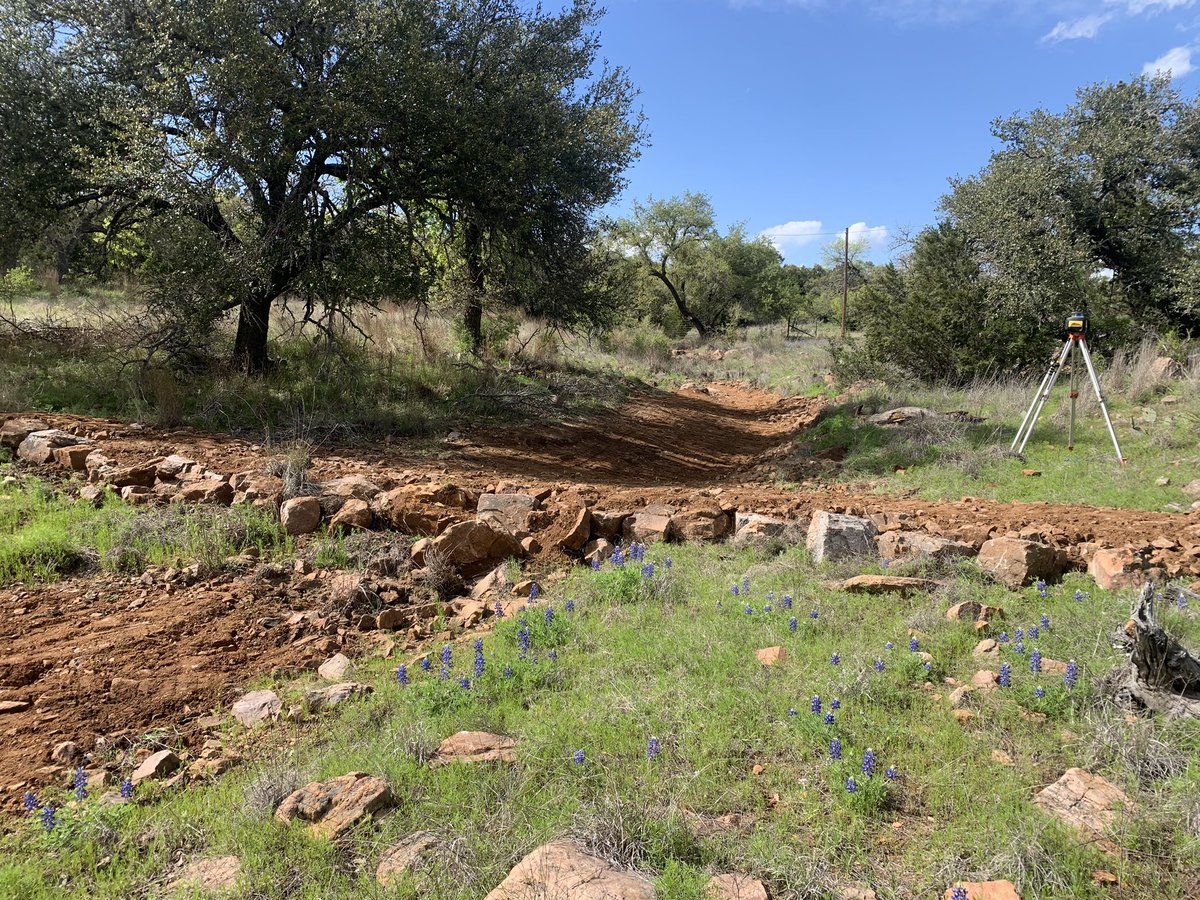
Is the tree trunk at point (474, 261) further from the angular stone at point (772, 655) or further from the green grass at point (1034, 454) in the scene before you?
the angular stone at point (772, 655)

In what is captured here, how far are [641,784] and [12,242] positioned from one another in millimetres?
11477

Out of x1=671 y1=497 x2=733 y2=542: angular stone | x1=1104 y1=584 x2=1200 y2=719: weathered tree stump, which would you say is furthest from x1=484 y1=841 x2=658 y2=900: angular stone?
x1=671 y1=497 x2=733 y2=542: angular stone

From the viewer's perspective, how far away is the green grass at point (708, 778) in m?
2.04

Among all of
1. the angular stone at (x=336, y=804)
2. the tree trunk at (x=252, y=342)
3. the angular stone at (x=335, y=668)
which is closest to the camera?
the angular stone at (x=336, y=804)

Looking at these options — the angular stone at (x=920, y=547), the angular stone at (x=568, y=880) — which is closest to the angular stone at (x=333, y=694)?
the angular stone at (x=568, y=880)

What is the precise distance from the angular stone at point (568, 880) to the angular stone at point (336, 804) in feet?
1.94

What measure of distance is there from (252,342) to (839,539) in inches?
354

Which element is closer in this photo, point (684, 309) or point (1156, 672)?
point (1156, 672)

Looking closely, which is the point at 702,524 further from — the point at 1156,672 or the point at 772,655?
the point at 1156,672

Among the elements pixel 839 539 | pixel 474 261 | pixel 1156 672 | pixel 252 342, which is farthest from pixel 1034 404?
pixel 252 342

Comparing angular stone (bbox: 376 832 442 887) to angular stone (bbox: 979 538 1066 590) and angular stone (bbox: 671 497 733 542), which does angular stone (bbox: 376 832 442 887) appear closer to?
angular stone (bbox: 671 497 733 542)

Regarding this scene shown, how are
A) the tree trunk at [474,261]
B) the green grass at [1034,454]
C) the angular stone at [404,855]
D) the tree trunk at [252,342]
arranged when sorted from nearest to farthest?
1. the angular stone at [404,855]
2. the green grass at [1034,454]
3. the tree trunk at [252,342]
4. the tree trunk at [474,261]

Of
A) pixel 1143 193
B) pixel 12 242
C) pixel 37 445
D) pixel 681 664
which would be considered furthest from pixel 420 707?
pixel 1143 193

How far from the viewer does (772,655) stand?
329 centimetres
